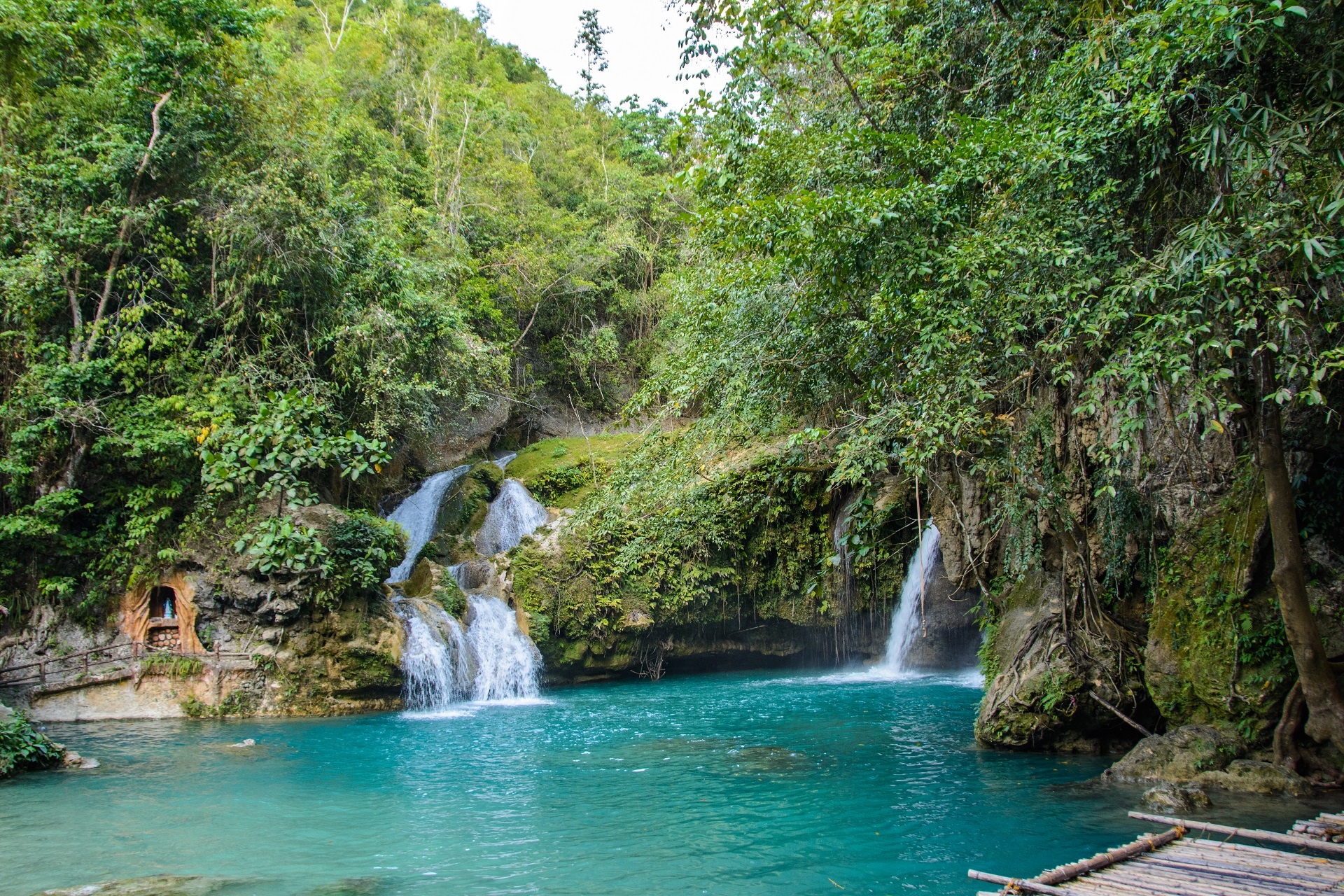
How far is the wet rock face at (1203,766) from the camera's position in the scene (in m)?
7.31

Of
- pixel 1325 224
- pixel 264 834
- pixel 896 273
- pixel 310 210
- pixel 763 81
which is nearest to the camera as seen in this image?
pixel 1325 224

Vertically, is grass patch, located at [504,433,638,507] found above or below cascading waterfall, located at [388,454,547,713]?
above

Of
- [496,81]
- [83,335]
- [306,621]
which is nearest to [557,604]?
[306,621]

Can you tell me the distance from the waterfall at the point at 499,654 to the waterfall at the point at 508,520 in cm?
278

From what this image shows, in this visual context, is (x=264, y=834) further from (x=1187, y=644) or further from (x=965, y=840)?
(x=1187, y=644)

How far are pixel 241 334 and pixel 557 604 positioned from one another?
8059 millimetres

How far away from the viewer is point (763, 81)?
11.7m

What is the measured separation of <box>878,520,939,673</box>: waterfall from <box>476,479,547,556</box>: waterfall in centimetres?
843

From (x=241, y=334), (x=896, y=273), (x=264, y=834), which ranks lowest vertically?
(x=264, y=834)

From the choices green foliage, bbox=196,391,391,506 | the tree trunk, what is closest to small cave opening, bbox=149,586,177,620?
green foliage, bbox=196,391,391,506

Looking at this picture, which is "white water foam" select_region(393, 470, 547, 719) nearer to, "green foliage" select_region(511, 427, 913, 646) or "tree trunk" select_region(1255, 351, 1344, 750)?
"green foliage" select_region(511, 427, 913, 646)

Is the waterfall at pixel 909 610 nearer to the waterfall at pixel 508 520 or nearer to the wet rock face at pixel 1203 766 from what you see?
the wet rock face at pixel 1203 766

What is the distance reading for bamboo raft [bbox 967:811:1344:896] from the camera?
4621 mm

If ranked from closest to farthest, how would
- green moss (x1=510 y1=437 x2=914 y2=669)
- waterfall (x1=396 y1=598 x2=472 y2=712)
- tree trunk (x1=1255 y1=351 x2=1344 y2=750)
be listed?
1. tree trunk (x1=1255 y1=351 x2=1344 y2=750)
2. waterfall (x1=396 y1=598 x2=472 y2=712)
3. green moss (x1=510 y1=437 x2=914 y2=669)
